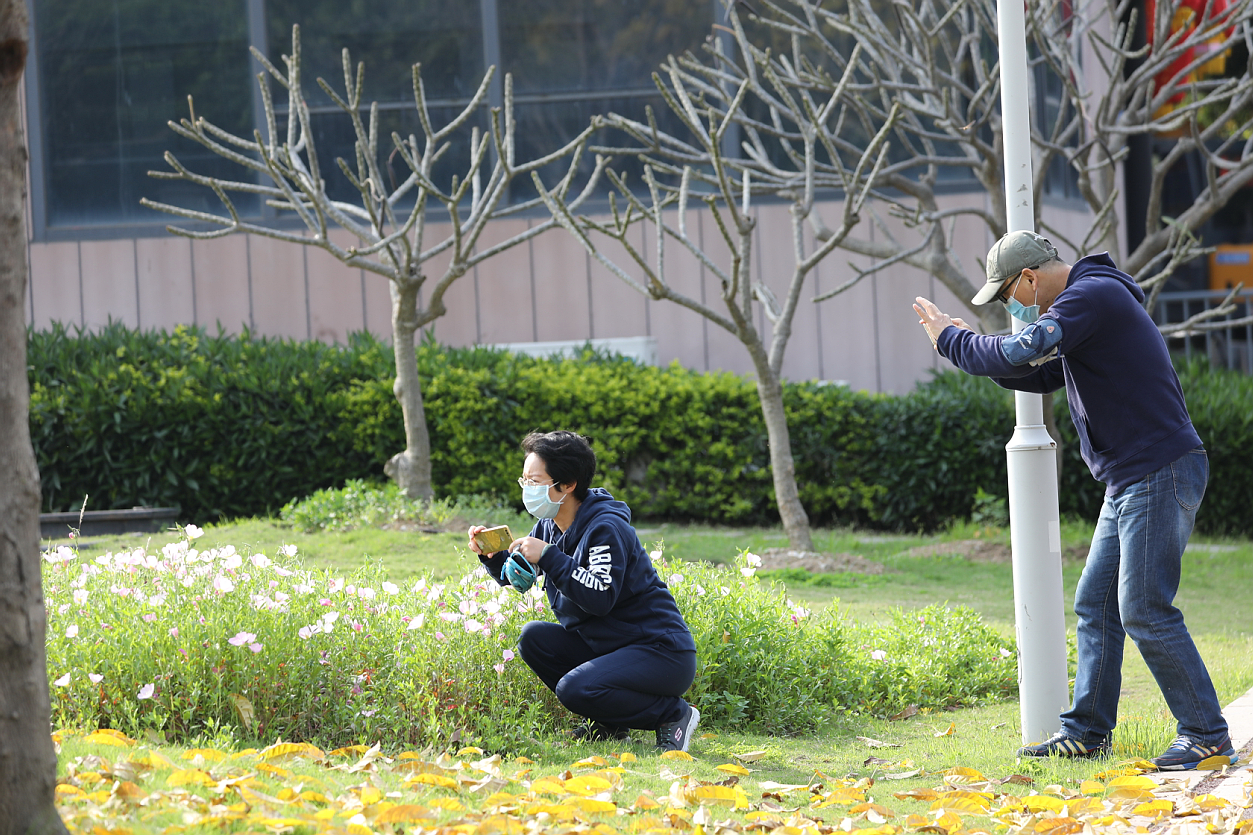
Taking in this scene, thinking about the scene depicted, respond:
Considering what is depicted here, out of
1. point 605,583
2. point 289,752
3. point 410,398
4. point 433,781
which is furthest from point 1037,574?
point 410,398

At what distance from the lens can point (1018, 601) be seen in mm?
4465

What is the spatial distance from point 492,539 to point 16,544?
1968mm

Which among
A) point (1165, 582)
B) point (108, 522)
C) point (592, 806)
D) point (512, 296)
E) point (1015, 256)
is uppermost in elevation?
point (512, 296)

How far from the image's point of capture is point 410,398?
9016mm

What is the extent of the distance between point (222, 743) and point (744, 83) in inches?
234

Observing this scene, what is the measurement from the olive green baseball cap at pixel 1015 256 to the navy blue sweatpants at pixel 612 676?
1.68 m

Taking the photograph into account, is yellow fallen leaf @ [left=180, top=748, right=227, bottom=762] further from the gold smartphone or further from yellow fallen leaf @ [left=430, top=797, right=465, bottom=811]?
the gold smartphone

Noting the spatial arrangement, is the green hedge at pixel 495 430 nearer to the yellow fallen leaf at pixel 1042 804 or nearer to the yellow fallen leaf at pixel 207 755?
the yellow fallen leaf at pixel 207 755

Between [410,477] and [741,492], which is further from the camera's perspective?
[741,492]

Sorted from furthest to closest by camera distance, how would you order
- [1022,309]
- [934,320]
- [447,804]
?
[1022,309], [934,320], [447,804]

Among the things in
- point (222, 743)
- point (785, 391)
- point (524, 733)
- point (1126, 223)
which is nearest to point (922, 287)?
point (785, 391)

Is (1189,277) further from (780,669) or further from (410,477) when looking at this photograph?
(780,669)

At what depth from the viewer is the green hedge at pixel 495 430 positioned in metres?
10.3

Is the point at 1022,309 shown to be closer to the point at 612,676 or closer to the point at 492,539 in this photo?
the point at 612,676
